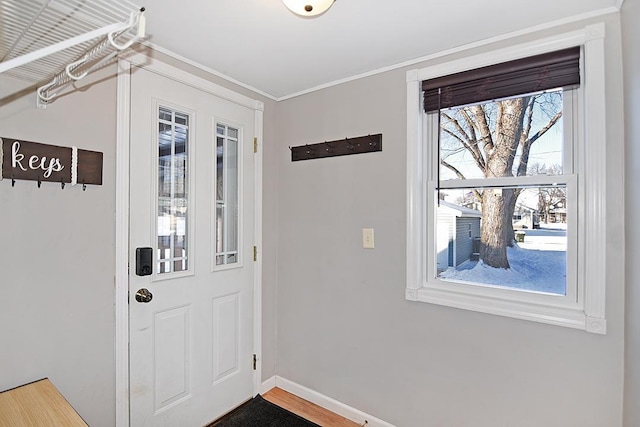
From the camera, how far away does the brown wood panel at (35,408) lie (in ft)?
3.67

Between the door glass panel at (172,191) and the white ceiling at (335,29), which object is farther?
the door glass panel at (172,191)

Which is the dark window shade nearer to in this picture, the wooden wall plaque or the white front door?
the white front door

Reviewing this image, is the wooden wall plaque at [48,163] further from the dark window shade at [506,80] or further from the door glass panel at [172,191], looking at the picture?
A: the dark window shade at [506,80]

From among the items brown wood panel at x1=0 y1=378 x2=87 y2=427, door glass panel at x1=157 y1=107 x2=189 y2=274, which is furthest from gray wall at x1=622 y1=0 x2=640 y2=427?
door glass panel at x1=157 y1=107 x2=189 y2=274

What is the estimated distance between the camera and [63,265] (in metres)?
1.50

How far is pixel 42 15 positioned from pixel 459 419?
2.51 meters

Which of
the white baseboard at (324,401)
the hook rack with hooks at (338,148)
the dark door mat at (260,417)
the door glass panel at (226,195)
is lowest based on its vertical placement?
the dark door mat at (260,417)

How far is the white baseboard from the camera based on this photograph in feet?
6.91

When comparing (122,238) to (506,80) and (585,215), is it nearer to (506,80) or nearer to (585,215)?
(506,80)

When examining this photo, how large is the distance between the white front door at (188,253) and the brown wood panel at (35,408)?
1.46 feet

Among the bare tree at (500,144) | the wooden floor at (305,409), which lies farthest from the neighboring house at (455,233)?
the wooden floor at (305,409)

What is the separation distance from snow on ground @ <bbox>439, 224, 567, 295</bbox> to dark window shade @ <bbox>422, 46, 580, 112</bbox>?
713 millimetres

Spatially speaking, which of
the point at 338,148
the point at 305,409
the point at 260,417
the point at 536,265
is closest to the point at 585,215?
the point at 536,265

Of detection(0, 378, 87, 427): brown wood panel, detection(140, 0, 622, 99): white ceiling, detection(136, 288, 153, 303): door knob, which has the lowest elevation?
detection(0, 378, 87, 427): brown wood panel
